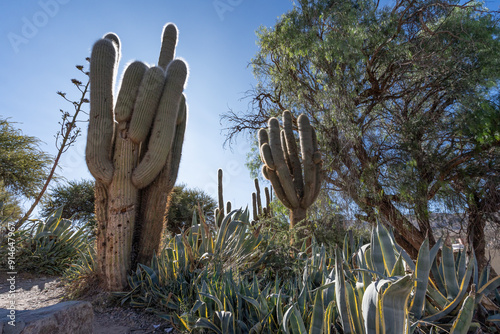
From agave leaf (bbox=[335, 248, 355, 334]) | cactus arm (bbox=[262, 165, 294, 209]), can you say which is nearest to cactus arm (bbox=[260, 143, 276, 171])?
cactus arm (bbox=[262, 165, 294, 209])

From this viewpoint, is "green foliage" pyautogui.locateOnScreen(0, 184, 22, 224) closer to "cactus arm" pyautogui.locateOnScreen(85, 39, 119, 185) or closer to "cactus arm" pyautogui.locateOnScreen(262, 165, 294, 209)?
"cactus arm" pyautogui.locateOnScreen(85, 39, 119, 185)

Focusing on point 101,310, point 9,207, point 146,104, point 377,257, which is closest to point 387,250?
point 377,257

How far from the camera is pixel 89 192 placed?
1620 cm

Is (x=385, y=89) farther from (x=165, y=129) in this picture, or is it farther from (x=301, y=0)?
(x=165, y=129)

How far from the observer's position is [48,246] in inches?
259

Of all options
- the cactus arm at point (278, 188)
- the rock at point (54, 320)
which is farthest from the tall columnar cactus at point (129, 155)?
the cactus arm at point (278, 188)

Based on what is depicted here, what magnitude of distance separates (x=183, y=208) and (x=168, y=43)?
12039mm

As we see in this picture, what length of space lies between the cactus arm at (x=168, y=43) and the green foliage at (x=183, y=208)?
995cm

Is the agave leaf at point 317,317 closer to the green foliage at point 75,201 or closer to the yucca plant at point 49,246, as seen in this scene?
the yucca plant at point 49,246

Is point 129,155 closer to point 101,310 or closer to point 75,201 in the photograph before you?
point 101,310

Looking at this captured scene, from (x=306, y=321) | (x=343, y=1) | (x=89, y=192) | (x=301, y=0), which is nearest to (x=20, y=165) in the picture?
(x=89, y=192)

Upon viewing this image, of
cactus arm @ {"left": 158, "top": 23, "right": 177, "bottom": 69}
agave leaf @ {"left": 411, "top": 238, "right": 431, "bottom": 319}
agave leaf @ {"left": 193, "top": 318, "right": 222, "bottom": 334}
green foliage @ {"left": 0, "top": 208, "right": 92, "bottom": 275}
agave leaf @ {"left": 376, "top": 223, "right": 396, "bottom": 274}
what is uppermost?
cactus arm @ {"left": 158, "top": 23, "right": 177, "bottom": 69}

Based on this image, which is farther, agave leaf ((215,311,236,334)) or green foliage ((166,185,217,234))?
green foliage ((166,185,217,234))

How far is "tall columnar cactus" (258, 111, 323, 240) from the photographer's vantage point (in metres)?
6.96
